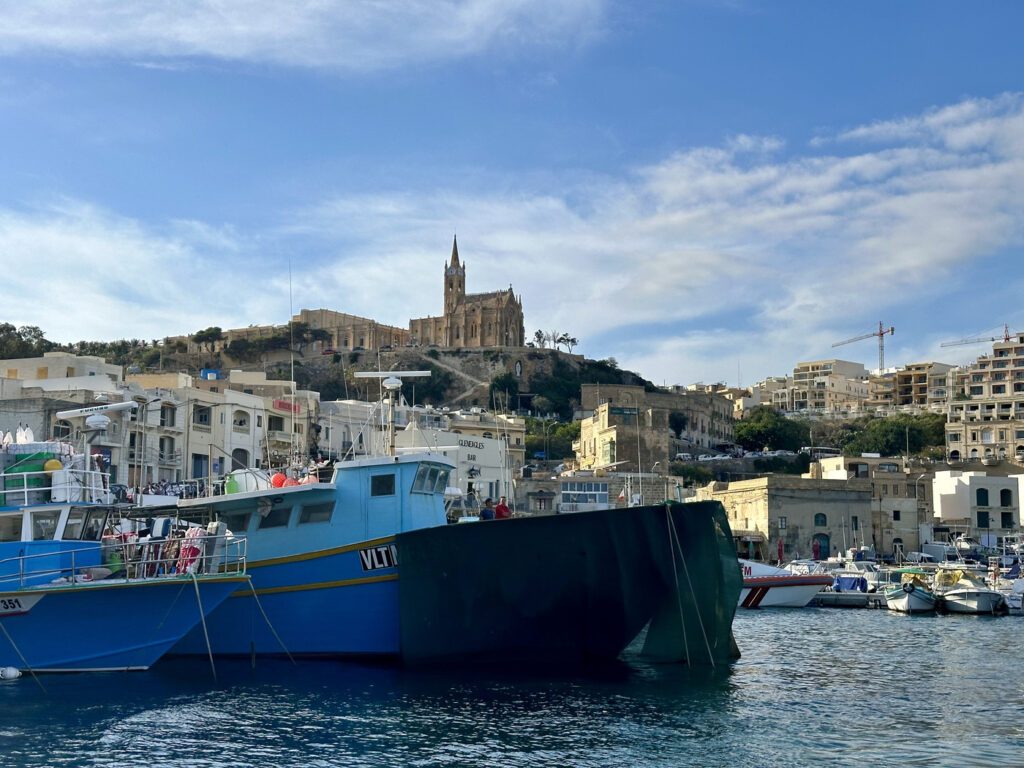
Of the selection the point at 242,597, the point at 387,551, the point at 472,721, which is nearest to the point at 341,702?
the point at 472,721

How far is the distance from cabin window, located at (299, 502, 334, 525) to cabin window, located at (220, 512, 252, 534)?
1.32m

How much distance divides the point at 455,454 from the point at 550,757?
122 ft

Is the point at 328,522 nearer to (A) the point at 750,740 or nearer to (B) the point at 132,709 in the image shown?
(B) the point at 132,709

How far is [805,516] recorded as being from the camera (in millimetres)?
58281

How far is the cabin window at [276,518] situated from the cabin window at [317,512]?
1.03ft

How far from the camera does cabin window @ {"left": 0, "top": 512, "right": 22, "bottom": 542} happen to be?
20.7m

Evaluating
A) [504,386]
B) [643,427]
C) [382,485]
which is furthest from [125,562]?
[504,386]

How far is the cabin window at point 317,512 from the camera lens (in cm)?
2281

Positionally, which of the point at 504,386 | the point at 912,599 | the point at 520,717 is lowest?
the point at 912,599

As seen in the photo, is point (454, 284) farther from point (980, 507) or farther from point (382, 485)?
point (382, 485)

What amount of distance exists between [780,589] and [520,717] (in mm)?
27545

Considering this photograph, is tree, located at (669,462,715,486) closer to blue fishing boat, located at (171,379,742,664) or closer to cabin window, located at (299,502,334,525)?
blue fishing boat, located at (171,379,742,664)

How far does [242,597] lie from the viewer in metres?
23.1

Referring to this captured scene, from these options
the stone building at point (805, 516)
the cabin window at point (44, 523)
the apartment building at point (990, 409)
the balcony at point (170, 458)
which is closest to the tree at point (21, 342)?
the balcony at point (170, 458)
